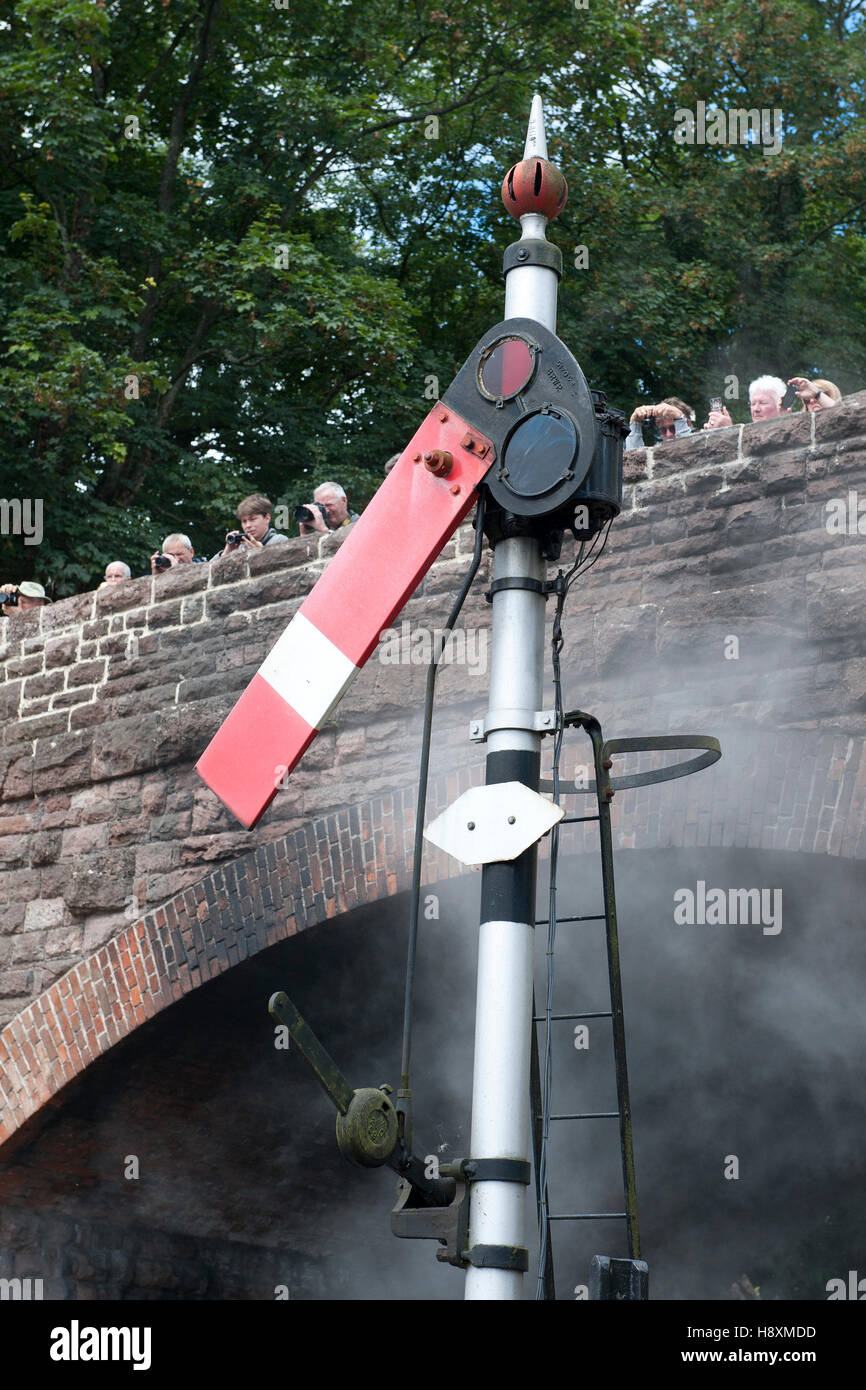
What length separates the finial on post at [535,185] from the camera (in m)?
3.82

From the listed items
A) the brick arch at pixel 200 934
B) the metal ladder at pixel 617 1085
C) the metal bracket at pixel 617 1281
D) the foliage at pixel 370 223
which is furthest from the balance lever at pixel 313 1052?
the foliage at pixel 370 223

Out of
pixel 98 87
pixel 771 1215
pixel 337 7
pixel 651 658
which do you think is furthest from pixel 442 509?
pixel 337 7

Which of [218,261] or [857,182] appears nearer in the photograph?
[218,261]

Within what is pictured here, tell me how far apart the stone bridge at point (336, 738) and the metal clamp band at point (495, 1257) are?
2.53 m

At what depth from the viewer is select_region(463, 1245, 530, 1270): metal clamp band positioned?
3141 mm

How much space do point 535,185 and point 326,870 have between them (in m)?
3.52

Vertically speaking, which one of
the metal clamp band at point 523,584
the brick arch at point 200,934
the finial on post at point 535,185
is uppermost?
the finial on post at point 535,185

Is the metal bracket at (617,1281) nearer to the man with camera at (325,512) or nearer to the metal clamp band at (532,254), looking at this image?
the metal clamp band at (532,254)

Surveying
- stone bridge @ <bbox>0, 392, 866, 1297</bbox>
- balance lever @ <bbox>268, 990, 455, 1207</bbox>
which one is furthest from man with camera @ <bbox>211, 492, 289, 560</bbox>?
balance lever @ <bbox>268, 990, 455, 1207</bbox>

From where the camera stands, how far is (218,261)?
566 inches

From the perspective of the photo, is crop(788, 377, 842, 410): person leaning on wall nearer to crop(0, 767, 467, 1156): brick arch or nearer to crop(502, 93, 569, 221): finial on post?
crop(0, 767, 467, 1156): brick arch

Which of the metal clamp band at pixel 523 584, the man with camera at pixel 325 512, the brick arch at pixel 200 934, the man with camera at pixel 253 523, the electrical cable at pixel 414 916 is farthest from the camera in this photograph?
the man with camera at pixel 253 523
